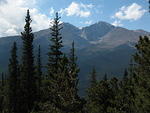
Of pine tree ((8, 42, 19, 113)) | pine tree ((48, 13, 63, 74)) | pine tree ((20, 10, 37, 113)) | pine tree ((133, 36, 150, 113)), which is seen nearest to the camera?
pine tree ((133, 36, 150, 113))

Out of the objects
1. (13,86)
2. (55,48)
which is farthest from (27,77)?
(55,48)

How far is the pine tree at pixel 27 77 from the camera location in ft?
163

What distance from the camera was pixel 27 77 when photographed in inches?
1984

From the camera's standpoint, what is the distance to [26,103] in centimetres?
5009

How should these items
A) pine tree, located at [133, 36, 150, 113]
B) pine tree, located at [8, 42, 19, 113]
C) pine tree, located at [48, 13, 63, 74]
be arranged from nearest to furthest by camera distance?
pine tree, located at [133, 36, 150, 113]
pine tree, located at [48, 13, 63, 74]
pine tree, located at [8, 42, 19, 113]

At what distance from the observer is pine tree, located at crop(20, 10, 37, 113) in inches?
1961

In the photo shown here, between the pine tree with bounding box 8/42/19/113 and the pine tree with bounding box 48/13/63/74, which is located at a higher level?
the pine tree with bounding box 48/13/63/74

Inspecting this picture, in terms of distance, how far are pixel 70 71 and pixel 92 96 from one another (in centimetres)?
688

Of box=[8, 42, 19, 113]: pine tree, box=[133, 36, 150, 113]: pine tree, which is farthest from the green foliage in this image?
box=[133, 36, 150, 113]: pine tree

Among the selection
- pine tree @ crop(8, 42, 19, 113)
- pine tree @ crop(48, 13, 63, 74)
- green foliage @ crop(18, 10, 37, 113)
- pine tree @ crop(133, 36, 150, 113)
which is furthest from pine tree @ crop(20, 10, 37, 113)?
pine tree @ crop(133, 36, 150, 113)

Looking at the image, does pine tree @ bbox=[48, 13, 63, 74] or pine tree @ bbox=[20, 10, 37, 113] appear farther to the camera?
pine tree @ bbox=[20, 10, 37, 113]

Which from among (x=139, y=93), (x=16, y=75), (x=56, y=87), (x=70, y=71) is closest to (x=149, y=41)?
(x=139, y=93)

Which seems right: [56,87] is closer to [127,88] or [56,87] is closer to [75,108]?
[75,108]

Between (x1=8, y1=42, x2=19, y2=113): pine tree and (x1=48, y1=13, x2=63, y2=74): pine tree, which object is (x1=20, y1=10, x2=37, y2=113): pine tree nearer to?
(x1=8, y1=42, x2=19, y2=113): pine tree
